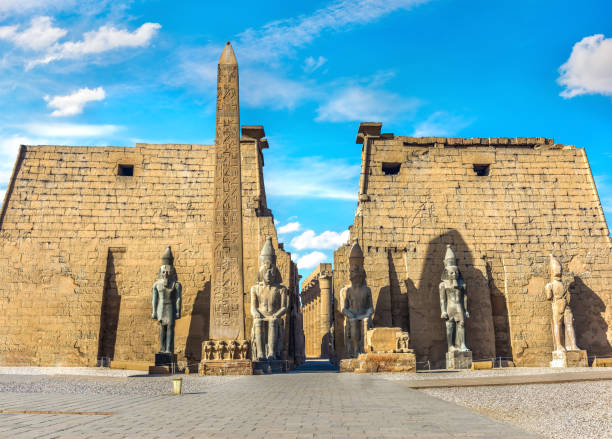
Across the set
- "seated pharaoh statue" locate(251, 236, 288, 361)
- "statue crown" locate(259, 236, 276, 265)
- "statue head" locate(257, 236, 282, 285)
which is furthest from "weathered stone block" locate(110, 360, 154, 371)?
"statue crown" locate(259, 236, 276, 265)

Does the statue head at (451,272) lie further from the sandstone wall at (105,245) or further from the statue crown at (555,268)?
the sandstone wall at (105,245)

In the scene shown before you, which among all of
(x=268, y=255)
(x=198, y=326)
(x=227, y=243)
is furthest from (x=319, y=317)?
(x=227, y=243)

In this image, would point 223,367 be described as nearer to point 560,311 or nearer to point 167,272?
point 167,272

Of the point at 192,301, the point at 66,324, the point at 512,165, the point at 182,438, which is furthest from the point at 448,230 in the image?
the point at 182,438

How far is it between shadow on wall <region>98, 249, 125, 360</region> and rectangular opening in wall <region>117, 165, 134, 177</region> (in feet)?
7.56

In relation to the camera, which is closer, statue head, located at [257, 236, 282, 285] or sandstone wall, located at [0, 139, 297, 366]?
statue head, located at [257, 236, 282, 285]

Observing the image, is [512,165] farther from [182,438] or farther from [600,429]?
[182,438]

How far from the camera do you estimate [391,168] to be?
1468 cm

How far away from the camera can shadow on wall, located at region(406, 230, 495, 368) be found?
41.9 feet

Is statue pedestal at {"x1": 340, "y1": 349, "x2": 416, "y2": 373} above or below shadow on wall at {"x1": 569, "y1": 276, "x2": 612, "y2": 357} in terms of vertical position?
below

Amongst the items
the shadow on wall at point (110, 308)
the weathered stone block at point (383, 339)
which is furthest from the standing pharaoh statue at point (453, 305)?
the shadow on wall at point (110, 308)

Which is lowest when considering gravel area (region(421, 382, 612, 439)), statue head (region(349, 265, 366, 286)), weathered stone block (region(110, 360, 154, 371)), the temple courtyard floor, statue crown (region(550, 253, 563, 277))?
gravel area (region(421, 382, 612, 439))

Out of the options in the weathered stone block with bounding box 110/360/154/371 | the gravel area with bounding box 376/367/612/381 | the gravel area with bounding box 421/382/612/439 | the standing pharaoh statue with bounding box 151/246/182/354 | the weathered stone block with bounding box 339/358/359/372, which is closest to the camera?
the gravel area with bounding box 421/382/612/439

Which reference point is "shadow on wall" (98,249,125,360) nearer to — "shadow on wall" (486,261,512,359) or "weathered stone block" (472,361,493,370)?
"weathered stone block" (472,361,493,370)
